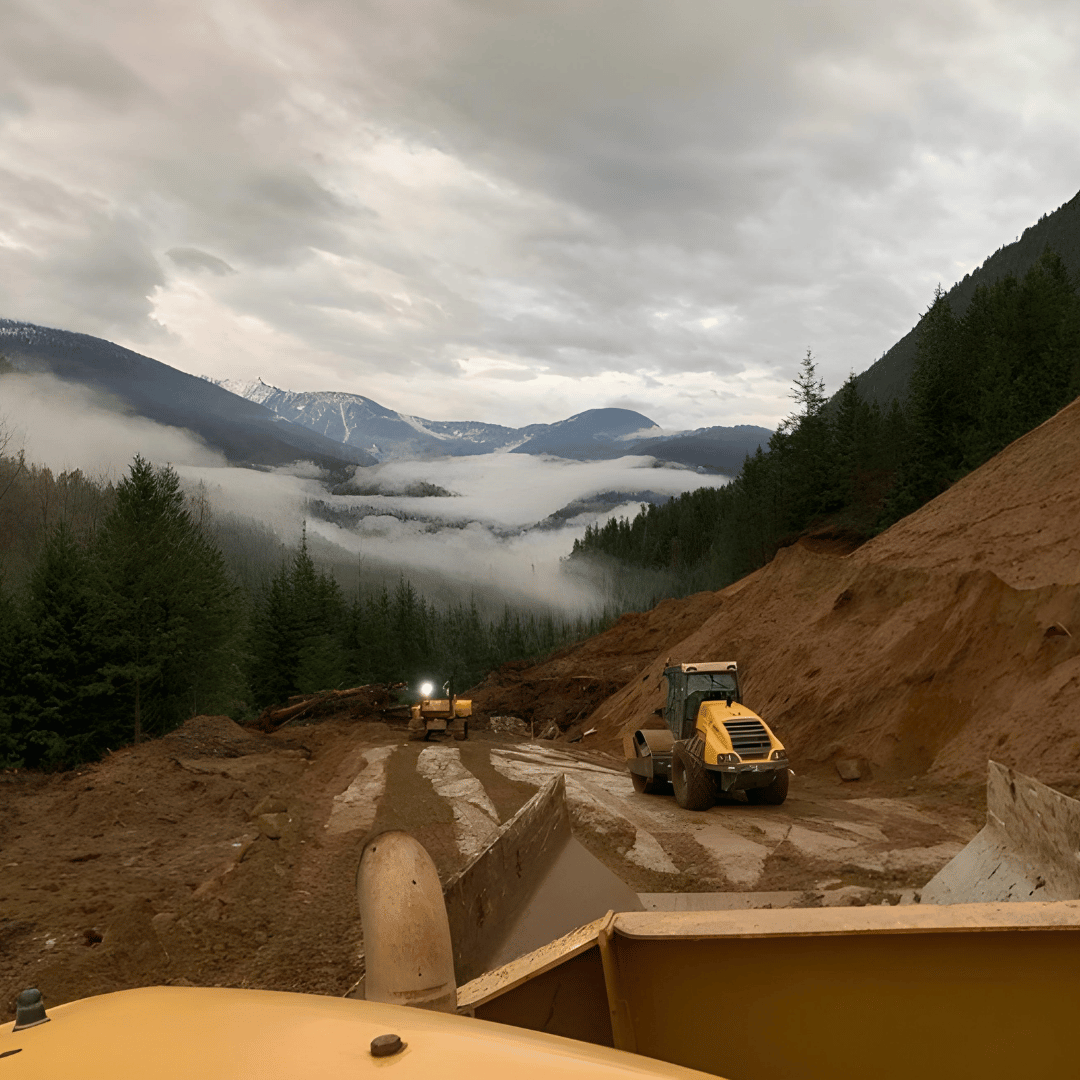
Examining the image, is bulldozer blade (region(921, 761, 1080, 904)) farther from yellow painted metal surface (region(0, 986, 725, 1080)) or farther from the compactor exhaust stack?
yellow painted metal surface (region(0, 986, 725, 1080))

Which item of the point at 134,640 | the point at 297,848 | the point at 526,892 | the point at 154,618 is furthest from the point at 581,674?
the point at 526,892

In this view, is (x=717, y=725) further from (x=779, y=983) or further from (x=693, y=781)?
(x=779, y=983)

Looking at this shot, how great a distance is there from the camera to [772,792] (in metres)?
13.5

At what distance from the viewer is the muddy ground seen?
7.37m

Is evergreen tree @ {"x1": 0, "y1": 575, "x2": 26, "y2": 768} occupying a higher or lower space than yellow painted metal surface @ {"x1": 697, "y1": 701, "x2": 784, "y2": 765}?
lower

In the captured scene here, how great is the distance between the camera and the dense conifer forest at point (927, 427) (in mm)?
45656

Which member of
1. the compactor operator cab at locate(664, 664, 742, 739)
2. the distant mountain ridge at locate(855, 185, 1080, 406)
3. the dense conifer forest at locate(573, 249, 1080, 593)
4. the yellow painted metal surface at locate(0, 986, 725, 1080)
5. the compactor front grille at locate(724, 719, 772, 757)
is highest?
the distant mountain ridge at locate(855, 185, 1080, 406)

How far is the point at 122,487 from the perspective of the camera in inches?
1594

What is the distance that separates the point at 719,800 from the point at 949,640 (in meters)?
7.74

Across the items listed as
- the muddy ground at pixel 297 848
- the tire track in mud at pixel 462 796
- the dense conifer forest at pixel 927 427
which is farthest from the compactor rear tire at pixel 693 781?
the dense conifer forest at pixel 927 427

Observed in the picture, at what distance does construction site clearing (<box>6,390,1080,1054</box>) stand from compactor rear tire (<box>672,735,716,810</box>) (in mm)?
322

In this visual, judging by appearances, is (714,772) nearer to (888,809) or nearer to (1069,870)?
(888,809)

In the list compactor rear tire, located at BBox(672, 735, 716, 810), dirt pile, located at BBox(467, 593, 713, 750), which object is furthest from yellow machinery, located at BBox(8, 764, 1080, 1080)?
dirt pile, located at BBox(467, 593, 713, 750)

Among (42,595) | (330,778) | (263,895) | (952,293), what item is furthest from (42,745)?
(952,293)
